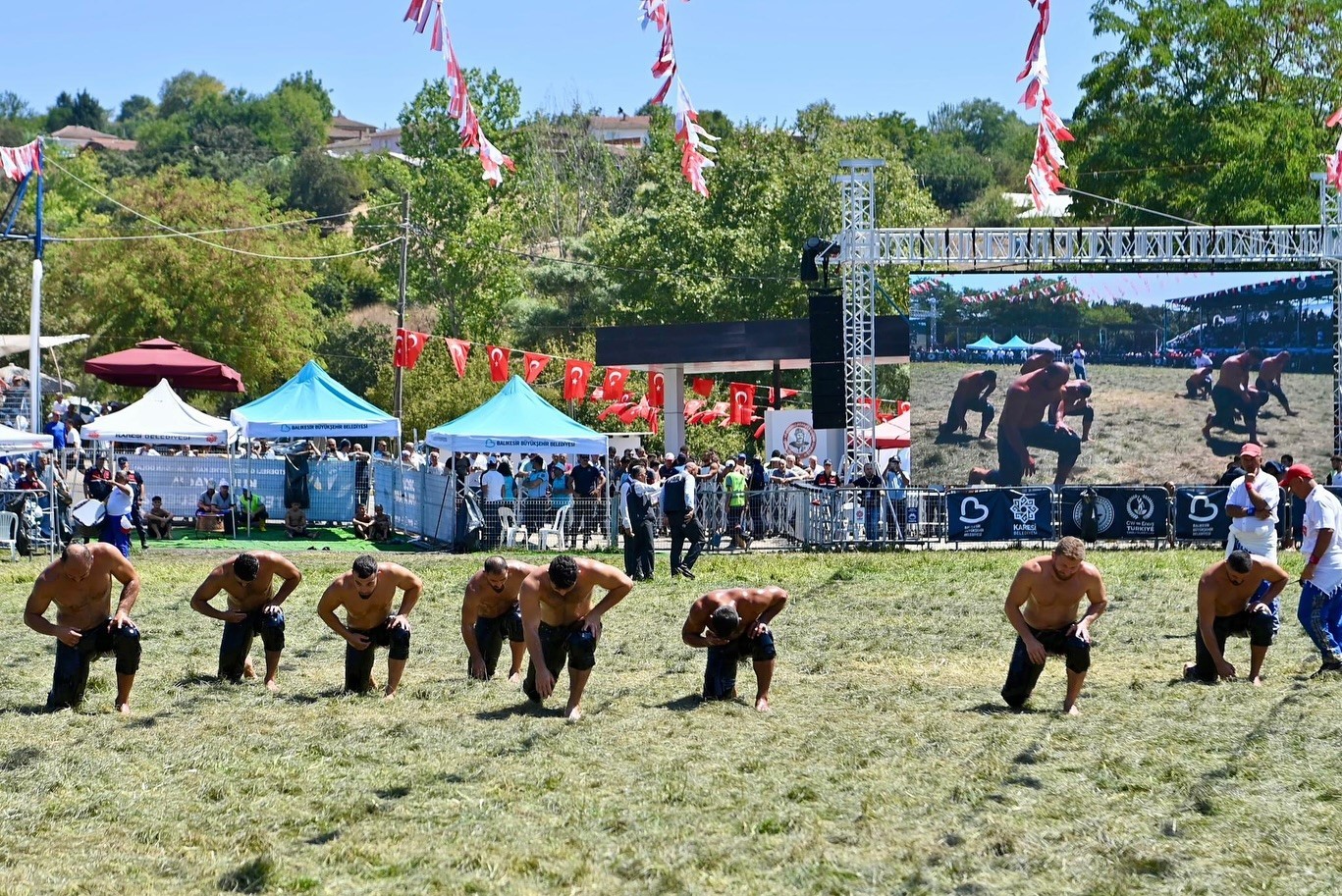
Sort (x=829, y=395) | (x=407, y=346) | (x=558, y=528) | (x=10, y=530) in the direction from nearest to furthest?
(x=10, y=530) < (x=558, y=528) < (x=829, y=395) < (x=407, y=346)

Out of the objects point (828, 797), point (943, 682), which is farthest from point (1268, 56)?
point (828, 797)

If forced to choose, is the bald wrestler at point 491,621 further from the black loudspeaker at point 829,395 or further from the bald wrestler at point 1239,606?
the black loudspeaker at point 829,395

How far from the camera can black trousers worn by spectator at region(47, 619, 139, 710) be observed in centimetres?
1108

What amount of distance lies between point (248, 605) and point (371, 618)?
1.06 m

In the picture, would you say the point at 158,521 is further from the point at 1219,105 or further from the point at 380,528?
the point at 1219,105

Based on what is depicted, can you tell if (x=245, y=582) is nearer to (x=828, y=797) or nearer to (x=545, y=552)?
(x=828, y=797)

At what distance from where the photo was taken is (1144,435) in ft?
105

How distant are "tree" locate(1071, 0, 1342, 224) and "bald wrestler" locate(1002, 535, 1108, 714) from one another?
38345 mm

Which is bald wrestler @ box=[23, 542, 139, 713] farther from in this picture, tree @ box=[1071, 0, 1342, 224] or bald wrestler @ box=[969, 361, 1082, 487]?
tree @ box=[1071, 0, 1342, 224]

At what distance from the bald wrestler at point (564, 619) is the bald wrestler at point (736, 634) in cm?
57

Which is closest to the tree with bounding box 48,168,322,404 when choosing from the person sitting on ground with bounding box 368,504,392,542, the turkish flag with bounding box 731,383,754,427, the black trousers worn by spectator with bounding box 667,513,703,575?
the turkish flag with bounding box 731,383,754,427

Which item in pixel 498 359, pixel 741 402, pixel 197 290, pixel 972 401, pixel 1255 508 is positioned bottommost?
pixel 1255 508

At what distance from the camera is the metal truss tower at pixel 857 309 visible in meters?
27.7

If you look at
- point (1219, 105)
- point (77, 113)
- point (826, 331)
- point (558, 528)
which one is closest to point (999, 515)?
point (826, 331)
